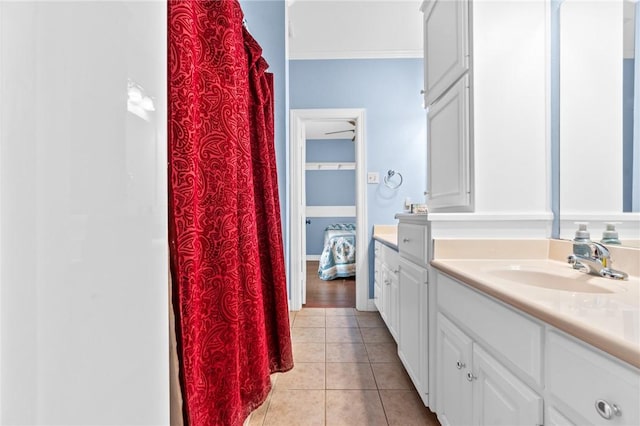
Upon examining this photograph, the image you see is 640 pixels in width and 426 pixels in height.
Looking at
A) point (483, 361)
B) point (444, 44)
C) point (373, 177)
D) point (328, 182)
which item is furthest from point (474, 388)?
point (328, 182)

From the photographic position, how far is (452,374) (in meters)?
1.21

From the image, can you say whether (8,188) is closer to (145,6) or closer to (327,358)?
(145,6)

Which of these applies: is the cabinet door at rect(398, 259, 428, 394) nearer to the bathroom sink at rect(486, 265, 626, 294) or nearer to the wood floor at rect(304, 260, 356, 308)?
the bathroom sink at rect(486, 265, 626, 294)

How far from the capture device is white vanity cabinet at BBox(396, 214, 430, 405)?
1.48 metres

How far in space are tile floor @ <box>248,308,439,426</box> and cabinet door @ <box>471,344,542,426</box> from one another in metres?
0.65

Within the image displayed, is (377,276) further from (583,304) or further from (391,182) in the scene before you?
(583,304)

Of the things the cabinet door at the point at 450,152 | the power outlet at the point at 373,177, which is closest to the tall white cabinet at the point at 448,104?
the cabinet door at the point at 450,152

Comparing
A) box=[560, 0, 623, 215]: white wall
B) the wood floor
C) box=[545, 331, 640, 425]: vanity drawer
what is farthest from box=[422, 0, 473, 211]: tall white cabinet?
the wood floor

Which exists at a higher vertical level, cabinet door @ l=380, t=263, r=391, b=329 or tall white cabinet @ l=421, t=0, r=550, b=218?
tall white cabinet @ l=421, t=0, r=550, b=218

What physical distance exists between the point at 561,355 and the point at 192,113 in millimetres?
937

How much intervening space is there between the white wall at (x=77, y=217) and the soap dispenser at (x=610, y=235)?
1412 millimetres

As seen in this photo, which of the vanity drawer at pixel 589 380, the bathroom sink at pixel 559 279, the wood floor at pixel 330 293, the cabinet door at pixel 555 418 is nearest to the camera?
the vanity drawer at pixel 589 380

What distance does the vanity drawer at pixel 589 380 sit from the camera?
1.65 feet

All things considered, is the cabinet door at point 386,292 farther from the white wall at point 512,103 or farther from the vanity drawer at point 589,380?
the vanity drawer at point 589,380
